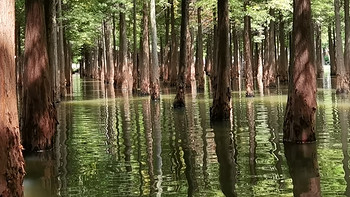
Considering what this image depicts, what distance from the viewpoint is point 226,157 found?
8961 millimetres

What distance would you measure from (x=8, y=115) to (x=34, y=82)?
193 inches

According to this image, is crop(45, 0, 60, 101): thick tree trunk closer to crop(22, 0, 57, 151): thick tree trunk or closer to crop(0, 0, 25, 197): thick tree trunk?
crop(22, 0, 57, 151): thick tree trunk

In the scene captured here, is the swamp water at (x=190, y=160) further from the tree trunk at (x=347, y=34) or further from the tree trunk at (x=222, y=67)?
the tree trunk at (x=347, y=34)

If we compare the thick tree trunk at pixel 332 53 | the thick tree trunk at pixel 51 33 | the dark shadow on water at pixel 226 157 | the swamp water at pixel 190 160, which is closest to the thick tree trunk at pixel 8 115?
the swamp water at pixel 190 160

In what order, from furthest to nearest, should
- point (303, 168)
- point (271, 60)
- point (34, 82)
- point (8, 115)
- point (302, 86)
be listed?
point (271, 60) → point (34, 82) → point (302, 86) → point (303, 168) → point (8, 115)

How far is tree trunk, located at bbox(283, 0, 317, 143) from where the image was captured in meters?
10.0

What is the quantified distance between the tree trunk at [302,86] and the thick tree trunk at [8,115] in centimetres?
615

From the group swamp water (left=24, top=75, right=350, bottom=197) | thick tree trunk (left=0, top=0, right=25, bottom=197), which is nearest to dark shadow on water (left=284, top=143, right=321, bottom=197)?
swamp water (left=24, top=75, right=350, bottom=197)

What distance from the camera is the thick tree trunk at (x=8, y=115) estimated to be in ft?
18.7

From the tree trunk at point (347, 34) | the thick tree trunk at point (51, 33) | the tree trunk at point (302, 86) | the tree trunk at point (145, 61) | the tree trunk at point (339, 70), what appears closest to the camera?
the tree trunk at point (302, 86)

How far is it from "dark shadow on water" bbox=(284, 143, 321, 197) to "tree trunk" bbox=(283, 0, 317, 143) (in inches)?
14.5

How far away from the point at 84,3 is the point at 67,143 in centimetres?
1818

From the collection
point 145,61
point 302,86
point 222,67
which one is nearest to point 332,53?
point 145,61

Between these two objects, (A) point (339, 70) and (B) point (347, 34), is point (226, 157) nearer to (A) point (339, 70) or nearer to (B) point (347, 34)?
(A) point (339, 70)
